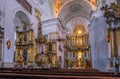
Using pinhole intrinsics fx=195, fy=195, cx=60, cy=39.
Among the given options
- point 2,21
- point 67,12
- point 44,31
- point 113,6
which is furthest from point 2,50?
point 67,12

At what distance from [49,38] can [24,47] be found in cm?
616

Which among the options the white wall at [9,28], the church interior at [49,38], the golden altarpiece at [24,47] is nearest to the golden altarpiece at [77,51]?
the church interior at [49,38]

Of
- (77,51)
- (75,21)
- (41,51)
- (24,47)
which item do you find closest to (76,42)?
(77,51)

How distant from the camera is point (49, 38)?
71.2 ft

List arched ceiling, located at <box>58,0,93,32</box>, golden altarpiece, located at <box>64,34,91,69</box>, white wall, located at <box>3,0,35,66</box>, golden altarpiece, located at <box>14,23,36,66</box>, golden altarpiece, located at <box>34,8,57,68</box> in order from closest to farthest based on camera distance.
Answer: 1. white wall, located at <box>3,0,35,66</box>
2. golden altarpiece, located at <box>14,23,36,66</box>
3. golden altarpiece, located at <box>34,8,57,68</box>
4. arched ceiling, located at <box>58,0,93,32</box>
5. golden altarpiece, located at <box>64,34,91,69</box>

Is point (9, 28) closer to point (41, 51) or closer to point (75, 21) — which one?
point (41, 51)

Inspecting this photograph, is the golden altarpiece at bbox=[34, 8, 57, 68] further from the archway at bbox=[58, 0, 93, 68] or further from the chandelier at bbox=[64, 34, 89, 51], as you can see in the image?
the chandelier at bbox=[64, 34, 89, 51]

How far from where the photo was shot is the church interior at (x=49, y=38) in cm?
872

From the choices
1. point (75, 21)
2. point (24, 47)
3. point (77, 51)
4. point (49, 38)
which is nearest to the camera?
point (24, 47)

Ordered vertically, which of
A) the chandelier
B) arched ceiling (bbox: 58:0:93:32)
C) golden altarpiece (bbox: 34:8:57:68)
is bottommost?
golden altarpiece (bbox: 34:8:57:68)

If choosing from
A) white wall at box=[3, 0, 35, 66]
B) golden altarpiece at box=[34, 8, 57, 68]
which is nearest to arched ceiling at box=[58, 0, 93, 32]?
golden altarpiece at box=[34, 8, 57, 68]

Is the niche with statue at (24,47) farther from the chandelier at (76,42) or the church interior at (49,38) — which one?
the chandelier at (76,42)

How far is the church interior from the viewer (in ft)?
28.6

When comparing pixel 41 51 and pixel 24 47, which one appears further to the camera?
pixel 41 51
